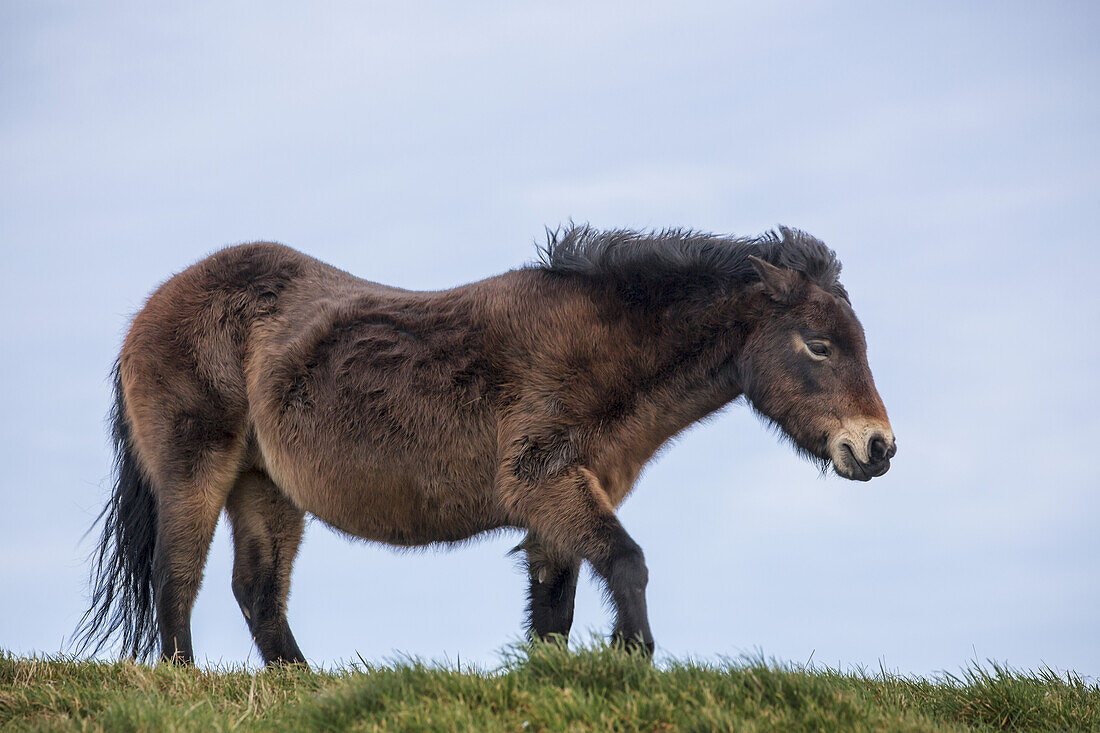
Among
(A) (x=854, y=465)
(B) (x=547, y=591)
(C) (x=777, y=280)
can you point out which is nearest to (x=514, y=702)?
(B) (x=547, y=591)

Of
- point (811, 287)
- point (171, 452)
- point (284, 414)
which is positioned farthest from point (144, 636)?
point (811, 287)

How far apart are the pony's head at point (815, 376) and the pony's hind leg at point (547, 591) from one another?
1598 millimetres

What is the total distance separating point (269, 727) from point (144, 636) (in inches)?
139

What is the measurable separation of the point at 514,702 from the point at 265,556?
362 cm

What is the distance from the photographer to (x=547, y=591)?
6.42 meters

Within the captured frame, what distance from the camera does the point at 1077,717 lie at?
5.30 meters

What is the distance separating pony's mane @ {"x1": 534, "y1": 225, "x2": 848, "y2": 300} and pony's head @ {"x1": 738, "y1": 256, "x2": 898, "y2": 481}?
130 millimetres

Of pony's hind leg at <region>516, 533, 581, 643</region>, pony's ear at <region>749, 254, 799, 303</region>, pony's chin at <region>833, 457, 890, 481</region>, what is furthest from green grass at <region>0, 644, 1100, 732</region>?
pony's ear at <region>749, 254, 799, 303</region>

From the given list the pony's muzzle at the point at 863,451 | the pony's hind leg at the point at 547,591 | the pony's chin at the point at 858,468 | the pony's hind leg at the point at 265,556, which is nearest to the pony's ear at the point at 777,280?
the pony's muzzle at the point at 863,451

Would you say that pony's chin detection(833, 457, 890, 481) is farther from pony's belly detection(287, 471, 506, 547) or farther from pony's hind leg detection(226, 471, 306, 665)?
pony's hind leg detection(226, 471, 306, 665)

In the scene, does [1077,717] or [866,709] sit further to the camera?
[1077,717]

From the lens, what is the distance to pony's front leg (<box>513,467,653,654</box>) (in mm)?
5219

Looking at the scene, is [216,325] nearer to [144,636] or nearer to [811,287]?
[144,636]

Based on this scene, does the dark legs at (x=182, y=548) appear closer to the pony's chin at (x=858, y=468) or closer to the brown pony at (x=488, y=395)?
the brown pony at (x=488, y=395)
